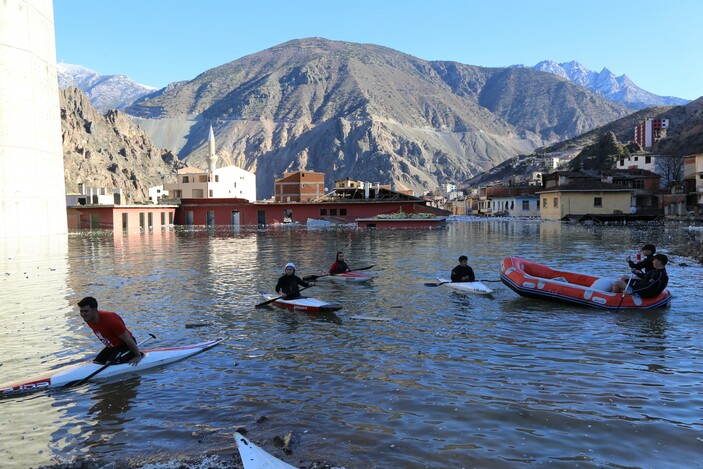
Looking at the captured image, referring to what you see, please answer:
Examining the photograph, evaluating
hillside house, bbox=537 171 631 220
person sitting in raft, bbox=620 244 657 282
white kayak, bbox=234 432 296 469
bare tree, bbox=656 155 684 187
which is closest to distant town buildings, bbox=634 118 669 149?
bare tree, bbox=656 155 684 187

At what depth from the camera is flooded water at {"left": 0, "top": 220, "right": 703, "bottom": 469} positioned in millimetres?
7004

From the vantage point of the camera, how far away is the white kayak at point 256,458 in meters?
6.14

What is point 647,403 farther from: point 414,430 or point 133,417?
point 133,417

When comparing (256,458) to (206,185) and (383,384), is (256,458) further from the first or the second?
(206,185)

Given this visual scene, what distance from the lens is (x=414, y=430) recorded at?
7473 mm

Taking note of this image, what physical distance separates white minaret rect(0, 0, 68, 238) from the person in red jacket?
43941 millimetres

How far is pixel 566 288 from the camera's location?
1565cm

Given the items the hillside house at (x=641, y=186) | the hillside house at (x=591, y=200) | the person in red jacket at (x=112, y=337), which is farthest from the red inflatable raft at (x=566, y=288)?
the hillside house at (x=641, y=186)

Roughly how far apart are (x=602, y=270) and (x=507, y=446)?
19120 mm

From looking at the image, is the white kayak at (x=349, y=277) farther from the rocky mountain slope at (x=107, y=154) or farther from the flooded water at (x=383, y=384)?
the rocky mountain slope at (x=107, y=154)

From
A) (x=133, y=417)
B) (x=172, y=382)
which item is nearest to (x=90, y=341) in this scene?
(x=172, y=382)

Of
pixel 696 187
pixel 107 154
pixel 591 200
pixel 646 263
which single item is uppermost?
pixel 107 154

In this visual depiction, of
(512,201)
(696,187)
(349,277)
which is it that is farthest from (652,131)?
(349,277)

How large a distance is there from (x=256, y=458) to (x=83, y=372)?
483 cm
